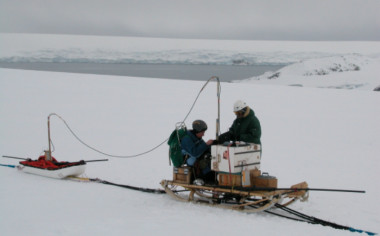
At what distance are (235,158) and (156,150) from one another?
5.30 metres

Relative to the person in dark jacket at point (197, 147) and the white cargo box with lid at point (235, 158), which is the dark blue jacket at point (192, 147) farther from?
the white cargo box with lid at point (235, 158)

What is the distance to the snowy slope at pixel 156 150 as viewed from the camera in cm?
561

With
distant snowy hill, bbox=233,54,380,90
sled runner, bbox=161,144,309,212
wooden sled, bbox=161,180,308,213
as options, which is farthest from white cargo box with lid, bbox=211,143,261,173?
distant snowy hill, bbox=233,54,380,90

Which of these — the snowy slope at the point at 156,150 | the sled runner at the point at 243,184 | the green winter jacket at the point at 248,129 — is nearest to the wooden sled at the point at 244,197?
the sled runner at the point at 243,184

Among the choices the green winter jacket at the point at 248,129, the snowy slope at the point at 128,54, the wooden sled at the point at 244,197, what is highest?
the snowy slope at the point at 128,54

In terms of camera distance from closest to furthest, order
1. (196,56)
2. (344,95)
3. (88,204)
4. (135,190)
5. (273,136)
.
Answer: (88,204)
(135,190)
(273,136)
(344,95)
(196,56)

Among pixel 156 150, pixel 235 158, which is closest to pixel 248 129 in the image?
pixel 235 158

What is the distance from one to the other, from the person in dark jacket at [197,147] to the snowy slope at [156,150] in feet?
1.93

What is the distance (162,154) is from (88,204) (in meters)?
4.27

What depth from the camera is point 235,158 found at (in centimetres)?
589

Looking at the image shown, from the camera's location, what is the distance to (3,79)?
24.2 m

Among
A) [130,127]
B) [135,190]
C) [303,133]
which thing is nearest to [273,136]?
[303,133]

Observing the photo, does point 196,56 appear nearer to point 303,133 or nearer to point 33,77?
point 33,77

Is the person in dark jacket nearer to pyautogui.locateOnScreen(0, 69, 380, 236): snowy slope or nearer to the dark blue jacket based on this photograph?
the dark blue jacket
